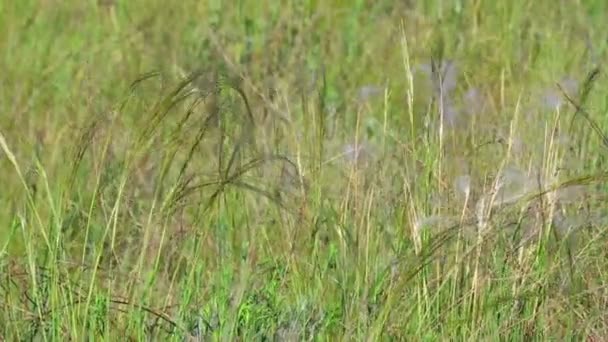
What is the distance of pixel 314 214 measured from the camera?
3.29 metres

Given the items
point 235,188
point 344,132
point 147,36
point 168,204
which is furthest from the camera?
point 147,36

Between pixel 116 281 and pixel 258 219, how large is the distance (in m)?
0.36

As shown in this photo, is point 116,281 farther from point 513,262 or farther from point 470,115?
point 470,115

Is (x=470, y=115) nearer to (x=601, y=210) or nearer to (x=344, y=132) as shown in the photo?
(x=344, y=132)

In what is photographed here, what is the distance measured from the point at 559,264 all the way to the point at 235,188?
2.44 feet

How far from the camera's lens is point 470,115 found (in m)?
4.36

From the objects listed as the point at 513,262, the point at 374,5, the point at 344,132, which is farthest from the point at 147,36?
the point at 513,262

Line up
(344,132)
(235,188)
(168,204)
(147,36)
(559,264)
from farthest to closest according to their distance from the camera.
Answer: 1. (147,36)
2. (344,132)
3. (235,188)
4. (559,264)
5. (168,204)

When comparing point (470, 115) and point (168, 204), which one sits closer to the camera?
point (168, 204)

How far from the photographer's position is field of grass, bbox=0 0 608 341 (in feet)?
9.82

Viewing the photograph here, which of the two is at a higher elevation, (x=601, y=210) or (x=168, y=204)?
(x=168, y=204)

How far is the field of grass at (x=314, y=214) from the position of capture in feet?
9.82

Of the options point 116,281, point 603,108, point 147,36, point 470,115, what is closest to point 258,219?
point 116,281

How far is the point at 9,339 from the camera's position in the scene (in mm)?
3016
